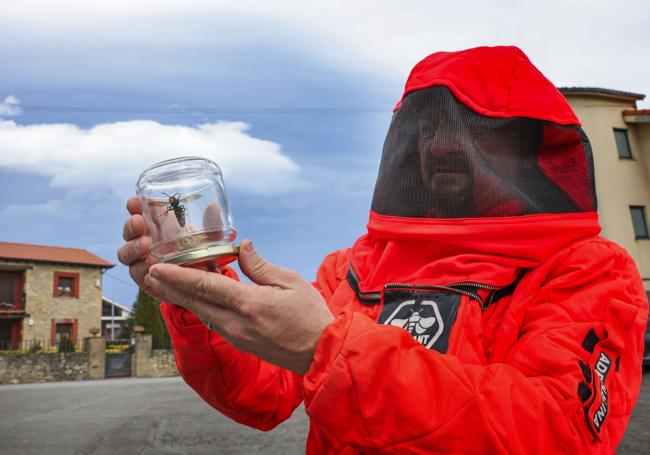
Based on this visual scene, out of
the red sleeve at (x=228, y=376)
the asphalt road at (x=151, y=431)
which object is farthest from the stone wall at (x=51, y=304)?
the red sleeve at (x=228, y=376)

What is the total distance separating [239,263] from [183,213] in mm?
309

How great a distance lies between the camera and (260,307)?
1.08 m

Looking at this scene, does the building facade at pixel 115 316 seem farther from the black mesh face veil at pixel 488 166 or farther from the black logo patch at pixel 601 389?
the black logo patch at pixel 601 389

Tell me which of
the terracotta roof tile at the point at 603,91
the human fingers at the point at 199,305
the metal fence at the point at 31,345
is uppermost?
the terracotta roof tile at the point at 603,91

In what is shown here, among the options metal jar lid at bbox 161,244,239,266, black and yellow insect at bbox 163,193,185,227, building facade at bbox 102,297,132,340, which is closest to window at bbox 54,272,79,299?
building facade at bbox 102,297,132,340

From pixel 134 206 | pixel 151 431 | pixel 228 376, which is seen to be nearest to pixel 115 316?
pixel 151 431

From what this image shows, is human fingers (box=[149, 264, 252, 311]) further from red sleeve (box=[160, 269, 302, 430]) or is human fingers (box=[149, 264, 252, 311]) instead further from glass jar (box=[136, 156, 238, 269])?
A: red sleeve (box=[160, 269, 302, 430])

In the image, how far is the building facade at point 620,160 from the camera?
1875 cm

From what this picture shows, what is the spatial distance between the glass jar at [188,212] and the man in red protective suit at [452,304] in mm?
65

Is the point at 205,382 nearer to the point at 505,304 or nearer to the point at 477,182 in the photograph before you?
the point at 505,304

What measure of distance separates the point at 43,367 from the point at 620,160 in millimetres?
23678

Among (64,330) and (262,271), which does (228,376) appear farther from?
(64,330)

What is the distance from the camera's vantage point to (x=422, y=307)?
1616 mm

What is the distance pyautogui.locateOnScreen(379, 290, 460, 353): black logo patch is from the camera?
154 cm
